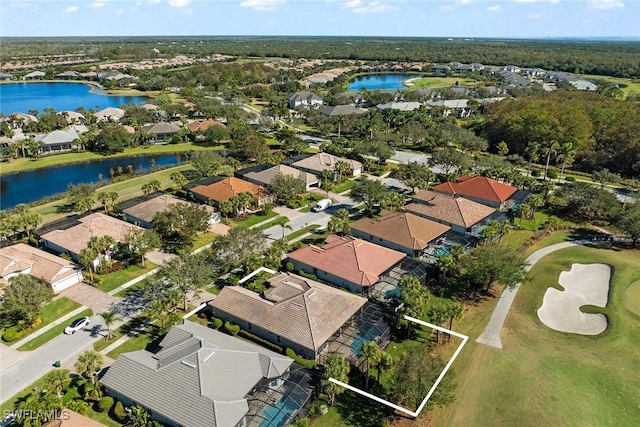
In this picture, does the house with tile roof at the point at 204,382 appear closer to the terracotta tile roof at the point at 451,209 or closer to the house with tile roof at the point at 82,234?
the house with tile roof at the point at 82,234

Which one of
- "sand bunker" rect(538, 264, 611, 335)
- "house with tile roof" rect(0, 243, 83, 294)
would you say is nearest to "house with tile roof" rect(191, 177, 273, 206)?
"house with tile roof" rect(0, 243, 83, 294)

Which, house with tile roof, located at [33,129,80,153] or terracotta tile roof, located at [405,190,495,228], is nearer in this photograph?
terracotta tile roof, located at [405,190,495,228]

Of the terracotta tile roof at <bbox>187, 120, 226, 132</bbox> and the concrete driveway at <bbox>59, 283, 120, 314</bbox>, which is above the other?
the terracotta tile roof at <bbox>187, 120, 226, 132</bbox>

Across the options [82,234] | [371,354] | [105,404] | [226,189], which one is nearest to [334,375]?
[371,354]

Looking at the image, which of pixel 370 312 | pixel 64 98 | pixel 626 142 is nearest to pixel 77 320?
pixel 370 312

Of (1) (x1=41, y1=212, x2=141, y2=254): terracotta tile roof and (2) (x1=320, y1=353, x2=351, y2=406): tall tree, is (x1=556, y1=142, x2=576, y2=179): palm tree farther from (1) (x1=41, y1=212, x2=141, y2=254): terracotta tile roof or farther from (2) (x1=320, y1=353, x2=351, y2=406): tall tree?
(1) (x1=41, y1=212, x2=141, y2=254): terracotta tile roof

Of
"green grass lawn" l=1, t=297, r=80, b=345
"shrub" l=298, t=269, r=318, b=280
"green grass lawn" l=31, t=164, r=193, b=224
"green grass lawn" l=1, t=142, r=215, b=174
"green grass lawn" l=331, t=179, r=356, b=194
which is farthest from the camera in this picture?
"green grass lawn" l=1, t=142, r=215, b=174

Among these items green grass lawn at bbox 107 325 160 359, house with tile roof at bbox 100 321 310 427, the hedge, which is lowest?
the hedge

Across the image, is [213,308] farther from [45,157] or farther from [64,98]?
[64,98]
